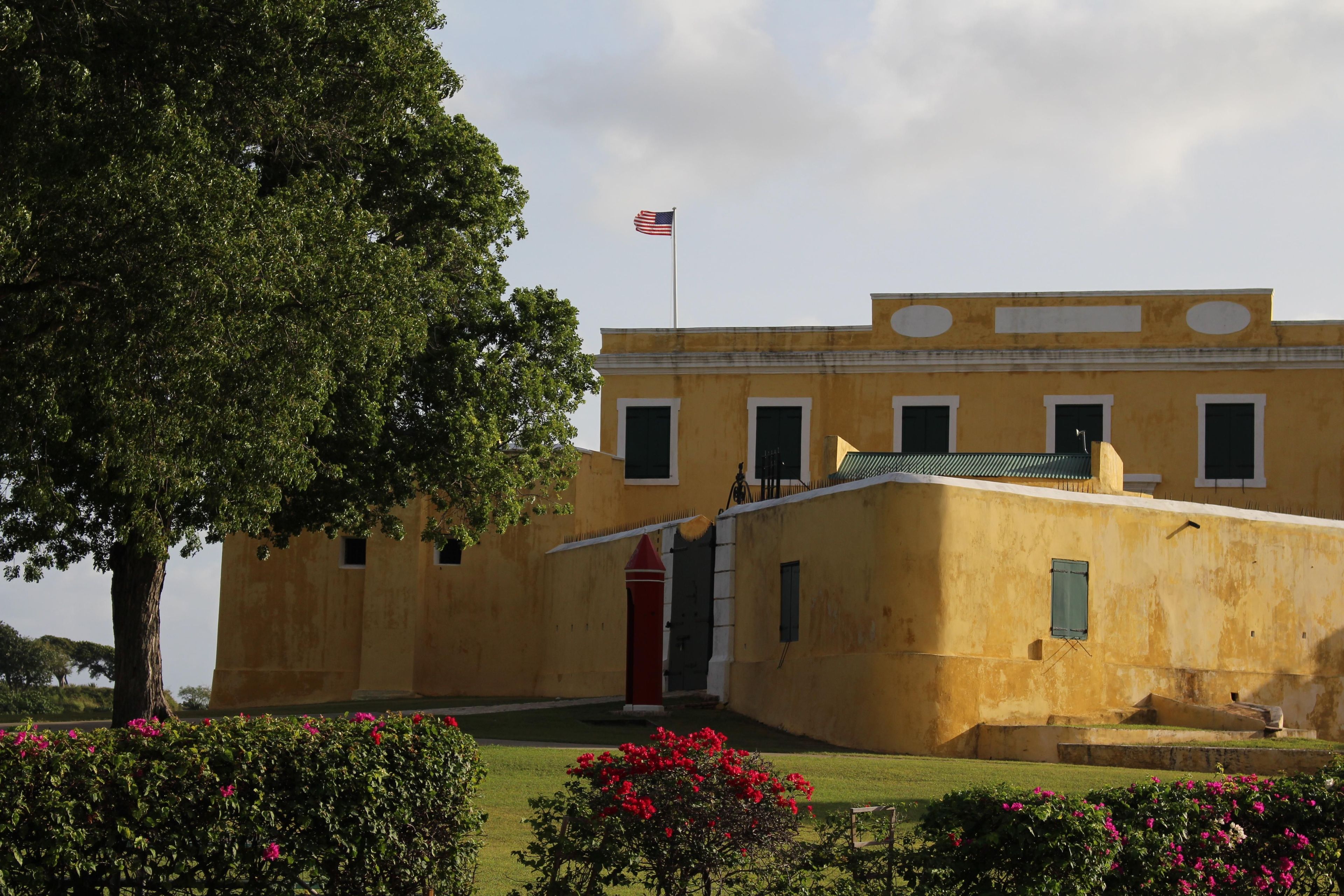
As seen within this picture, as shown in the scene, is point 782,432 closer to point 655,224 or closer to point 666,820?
point 655,224

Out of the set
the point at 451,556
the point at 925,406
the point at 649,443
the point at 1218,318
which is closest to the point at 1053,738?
the point at 925,406

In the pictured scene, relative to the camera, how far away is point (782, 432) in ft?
115

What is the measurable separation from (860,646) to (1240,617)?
6.17 metres

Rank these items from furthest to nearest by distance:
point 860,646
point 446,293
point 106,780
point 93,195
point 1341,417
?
1. point 1341,417
2. point 860,646
3. point 446,293
4. point 93,195
5. point 106,780

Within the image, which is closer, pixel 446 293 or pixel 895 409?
pixel 446 293

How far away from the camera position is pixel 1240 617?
23812 mm

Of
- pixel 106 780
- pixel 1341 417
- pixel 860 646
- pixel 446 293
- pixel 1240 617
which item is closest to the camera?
pixel 106 780

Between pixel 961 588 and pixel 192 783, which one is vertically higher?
pixel 961 588

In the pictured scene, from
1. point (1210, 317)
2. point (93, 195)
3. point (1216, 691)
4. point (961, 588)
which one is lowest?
point (1216, 691)

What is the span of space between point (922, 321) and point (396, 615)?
43.6 feet

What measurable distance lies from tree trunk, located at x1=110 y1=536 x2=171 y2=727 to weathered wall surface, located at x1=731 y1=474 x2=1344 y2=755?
9.08 meters

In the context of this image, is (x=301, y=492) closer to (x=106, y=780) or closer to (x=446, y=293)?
(x=446, y=293)

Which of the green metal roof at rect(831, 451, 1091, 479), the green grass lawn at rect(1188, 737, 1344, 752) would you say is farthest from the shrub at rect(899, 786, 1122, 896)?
the green metal roof at rect(831, 451, 1091, 479)

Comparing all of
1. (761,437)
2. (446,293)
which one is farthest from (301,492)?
(761,437)
